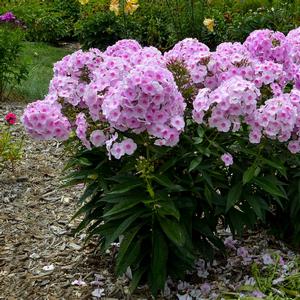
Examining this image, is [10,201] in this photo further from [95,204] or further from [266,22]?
[266,22]

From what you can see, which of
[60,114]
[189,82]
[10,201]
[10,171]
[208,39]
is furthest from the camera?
[208,39]

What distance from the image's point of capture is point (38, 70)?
323 inches

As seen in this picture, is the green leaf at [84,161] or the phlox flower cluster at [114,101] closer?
the phlox flower cluster at [114,101]

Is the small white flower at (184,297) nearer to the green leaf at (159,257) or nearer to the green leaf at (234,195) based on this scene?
the green leaf at (159,257)

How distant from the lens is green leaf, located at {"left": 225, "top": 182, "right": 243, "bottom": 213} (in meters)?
2.69

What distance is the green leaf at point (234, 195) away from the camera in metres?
2.69

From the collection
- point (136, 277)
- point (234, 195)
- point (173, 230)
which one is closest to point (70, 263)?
point (136, 277)

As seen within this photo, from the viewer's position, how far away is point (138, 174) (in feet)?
9.11

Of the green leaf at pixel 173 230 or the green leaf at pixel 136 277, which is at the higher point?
the green leaf at pixel 173 230

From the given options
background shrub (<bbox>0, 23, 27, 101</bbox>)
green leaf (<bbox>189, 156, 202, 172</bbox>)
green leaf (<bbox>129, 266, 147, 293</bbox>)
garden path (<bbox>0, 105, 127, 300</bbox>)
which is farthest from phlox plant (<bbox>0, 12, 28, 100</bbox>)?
green leaf (<bbox>189, 156, 202, 172</bbox>)

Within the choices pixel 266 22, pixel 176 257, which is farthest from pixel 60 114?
pixel 266 22

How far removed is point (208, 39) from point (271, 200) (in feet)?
18.7

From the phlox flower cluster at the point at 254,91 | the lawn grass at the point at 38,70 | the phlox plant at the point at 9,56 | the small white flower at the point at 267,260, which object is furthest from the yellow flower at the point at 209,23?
the small white flower at the point at 267,260

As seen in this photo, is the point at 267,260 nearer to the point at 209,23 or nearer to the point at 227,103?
the point at 227,103
